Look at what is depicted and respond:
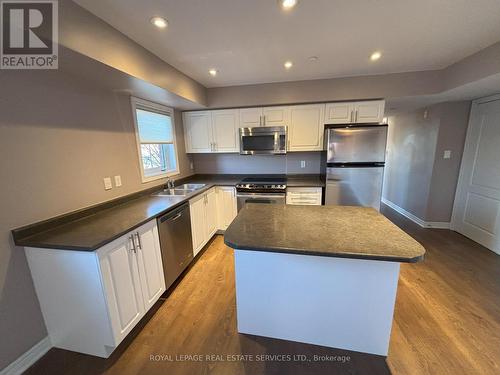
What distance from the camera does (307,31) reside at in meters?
1.73

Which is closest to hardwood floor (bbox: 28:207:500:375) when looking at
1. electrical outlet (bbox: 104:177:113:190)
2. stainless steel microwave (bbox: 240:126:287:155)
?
electrical outlet (bbox: 104:177:113:190)

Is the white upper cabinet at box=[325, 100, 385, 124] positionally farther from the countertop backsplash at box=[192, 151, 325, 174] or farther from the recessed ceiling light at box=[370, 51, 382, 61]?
the recessed ceiling light at box=[370, 51, 382, 61]

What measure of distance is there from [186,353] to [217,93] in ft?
10.7

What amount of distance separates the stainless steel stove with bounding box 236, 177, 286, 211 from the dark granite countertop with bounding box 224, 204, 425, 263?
1204mm

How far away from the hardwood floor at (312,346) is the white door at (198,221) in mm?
504

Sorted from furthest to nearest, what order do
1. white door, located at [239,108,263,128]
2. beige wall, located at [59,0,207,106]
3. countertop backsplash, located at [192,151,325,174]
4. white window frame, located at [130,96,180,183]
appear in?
countertop backsplash, located at [192,151,325,174], white door, located at [239,108,263,128], white window frame, located at [130,96,180,183], beige wall, located at [59,0,207,106]

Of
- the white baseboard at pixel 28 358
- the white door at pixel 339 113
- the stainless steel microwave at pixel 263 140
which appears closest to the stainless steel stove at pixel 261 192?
the stainless steel microwave at pixel 263 140

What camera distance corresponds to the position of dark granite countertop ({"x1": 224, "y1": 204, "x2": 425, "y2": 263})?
1.14 metres

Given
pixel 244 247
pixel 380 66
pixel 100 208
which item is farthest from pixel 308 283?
pixel 380 66

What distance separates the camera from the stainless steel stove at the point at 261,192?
3061 millimetres

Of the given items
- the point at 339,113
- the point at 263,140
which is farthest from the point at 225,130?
the point at 339,113

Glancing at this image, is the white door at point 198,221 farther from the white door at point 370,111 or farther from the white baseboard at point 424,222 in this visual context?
the white baseboard at point 424,222

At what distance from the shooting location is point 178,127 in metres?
3.40

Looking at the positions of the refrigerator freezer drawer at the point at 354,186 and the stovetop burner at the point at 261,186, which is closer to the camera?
the refrigerator freezer drawer at the point at 354,186
